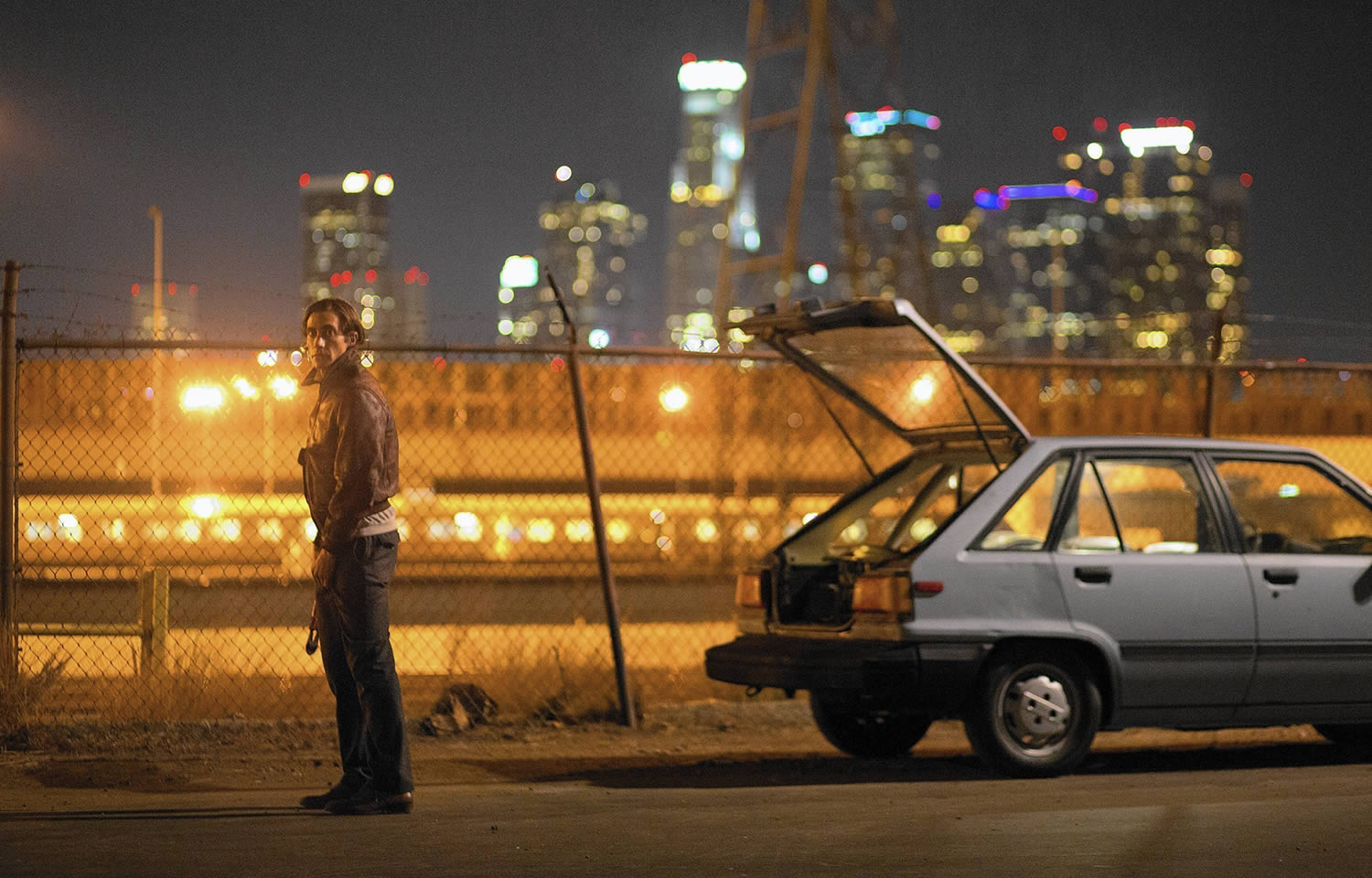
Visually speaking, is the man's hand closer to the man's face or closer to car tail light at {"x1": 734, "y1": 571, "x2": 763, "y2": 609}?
the man's face

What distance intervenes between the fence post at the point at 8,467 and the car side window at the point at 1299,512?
573 cm

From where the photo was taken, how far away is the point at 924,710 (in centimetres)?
671

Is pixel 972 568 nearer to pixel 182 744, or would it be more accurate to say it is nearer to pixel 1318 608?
pixel 1318 608

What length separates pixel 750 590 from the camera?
24.4 ft

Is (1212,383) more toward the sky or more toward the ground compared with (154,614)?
more toward the sky

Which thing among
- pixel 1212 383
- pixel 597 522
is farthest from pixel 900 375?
pixel 1212 383

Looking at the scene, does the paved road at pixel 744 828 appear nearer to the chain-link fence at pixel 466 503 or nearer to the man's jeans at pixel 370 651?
the man's jeans at pixel 370 651

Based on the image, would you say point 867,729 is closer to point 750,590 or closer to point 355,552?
point 750,590

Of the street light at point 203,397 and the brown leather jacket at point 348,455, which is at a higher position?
the street light at point 203,397

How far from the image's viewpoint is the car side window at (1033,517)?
22.7ft

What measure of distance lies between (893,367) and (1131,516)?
1.33 m

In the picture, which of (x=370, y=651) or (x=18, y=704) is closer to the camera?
(x=370, y=651)

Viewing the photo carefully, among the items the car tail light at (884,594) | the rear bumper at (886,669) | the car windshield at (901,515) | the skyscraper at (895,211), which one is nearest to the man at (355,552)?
the rear bumper at (886,669)

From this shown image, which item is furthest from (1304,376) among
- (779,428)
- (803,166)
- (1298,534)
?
(803,166)
